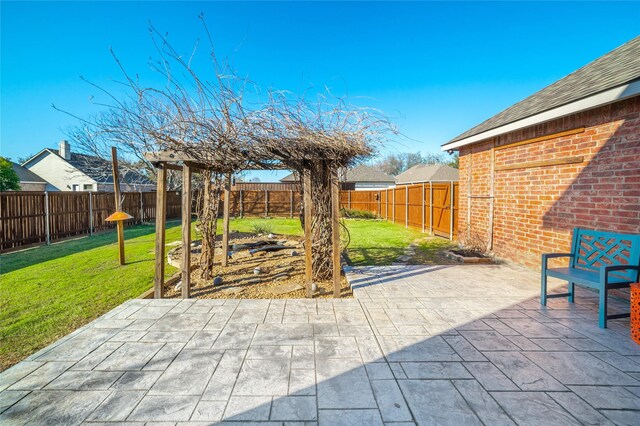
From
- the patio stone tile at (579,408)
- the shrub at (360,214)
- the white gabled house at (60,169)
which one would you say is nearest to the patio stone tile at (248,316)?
the patio stone tile at (579,408)

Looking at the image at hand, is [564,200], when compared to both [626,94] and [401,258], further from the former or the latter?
[401,258]

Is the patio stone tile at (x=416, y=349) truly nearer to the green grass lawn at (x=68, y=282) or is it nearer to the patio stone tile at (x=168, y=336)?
the patio stone tile at (x=168, y=336)

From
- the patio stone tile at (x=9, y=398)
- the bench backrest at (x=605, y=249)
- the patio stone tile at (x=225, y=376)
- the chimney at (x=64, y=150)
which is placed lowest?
the patio stone tile at (x=9, y=398)

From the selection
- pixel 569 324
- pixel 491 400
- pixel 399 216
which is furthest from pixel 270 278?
pixel 399 216

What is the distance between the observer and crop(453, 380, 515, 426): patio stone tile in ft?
5.85

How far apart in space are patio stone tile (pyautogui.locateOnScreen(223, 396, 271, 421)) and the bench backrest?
3.99 m

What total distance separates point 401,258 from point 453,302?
2959 millimetres

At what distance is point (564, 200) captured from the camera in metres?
4.82

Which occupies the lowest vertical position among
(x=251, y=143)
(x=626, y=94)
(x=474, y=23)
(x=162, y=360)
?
(x=162, y=360)

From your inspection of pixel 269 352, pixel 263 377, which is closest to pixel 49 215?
pixel 269 352

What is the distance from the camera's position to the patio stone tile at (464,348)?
2516 mm

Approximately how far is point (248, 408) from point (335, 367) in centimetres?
74

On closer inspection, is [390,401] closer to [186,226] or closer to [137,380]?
[137,380]

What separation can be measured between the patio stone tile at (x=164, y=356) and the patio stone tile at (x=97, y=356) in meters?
0.44
